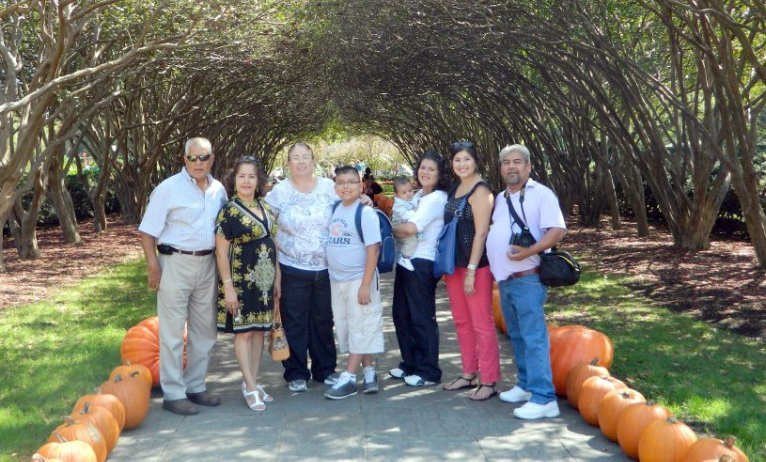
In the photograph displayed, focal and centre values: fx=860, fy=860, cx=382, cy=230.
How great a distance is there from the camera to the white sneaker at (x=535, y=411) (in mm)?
5766

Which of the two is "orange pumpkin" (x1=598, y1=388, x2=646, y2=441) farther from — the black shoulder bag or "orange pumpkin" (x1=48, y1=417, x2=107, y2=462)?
"orange pumpkin" (x1=48, y1=417, x2=107, y2=462)

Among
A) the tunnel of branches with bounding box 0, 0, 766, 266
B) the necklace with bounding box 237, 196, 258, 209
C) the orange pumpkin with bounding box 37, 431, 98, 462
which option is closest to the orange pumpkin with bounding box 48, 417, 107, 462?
the orange pumpkin with bounding box 37, 431, 98, 462

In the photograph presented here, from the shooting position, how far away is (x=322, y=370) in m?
6.83

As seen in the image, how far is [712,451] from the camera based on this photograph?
14.2 feet

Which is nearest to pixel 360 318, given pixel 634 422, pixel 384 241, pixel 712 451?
pixel 384 241

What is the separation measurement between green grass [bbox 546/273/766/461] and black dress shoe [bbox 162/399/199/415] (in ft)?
10.8

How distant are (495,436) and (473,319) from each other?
1.07 meters

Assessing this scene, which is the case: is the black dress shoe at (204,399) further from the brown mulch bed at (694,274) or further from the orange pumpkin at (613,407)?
the brown mulch bed at (694,274)

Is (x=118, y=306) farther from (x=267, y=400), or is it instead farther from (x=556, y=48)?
(x=556, y=48)

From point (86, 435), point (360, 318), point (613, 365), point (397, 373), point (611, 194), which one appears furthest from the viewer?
point (611, 194)

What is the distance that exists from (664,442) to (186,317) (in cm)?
331

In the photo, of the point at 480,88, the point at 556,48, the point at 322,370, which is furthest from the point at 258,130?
the point at 322,370

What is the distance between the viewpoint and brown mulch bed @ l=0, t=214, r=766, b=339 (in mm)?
9930

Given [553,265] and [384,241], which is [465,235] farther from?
[553,265]
